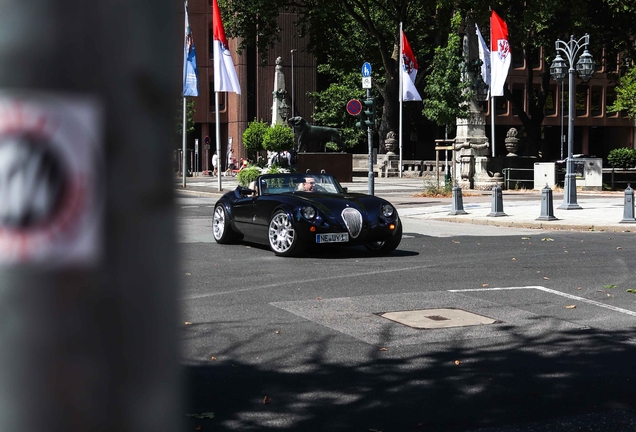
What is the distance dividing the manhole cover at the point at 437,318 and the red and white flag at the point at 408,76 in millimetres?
36483

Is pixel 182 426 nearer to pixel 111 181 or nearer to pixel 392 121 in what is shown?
pixel 111 181

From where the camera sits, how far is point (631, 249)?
1505 cm

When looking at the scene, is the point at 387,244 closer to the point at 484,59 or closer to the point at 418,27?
the point at 484,59

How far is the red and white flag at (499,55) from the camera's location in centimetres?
3606

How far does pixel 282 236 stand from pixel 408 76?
106 ft

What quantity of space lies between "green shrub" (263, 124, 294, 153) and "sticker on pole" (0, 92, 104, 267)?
44472 millimetres

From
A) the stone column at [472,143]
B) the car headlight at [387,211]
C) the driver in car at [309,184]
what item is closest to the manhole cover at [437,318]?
the car headlight at [387,211]

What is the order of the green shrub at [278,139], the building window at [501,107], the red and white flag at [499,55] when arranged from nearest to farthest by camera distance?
the red and white flag at [499,55] < the green shrub at [278,139] < the building window at [501,107]

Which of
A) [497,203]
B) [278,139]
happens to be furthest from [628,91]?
[497,203]

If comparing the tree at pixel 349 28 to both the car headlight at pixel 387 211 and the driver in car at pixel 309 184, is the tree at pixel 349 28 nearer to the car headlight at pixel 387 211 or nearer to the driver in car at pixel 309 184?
the driver in car at pixel 309 184

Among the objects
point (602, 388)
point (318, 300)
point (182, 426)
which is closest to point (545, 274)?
point (318, 300)

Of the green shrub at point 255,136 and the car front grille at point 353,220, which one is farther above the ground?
the green shrub at point 255,136

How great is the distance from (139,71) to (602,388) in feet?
17.8

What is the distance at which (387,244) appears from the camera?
47.0 feet
